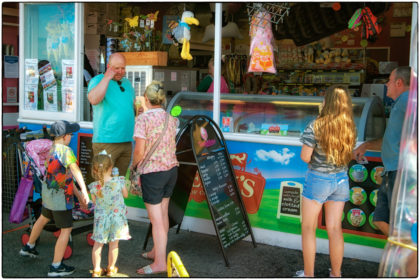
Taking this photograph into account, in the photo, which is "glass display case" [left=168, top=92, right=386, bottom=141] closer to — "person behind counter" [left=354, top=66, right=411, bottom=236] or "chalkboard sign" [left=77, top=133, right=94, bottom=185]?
"person behind counter" [left=354, top=66, right=411, bottom=236]

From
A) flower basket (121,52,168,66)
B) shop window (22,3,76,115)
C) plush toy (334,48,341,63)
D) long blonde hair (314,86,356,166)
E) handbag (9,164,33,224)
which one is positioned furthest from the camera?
plush toy (334,48,341,63)

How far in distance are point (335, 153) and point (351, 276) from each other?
132cm

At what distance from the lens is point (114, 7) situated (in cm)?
771

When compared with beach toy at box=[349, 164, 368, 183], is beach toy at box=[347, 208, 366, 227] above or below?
below

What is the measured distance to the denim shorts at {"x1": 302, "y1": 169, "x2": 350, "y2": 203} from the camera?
4066 mm

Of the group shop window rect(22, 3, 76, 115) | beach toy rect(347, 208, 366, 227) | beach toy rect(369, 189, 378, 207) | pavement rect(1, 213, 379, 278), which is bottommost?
pavement rect(1, 213, 379, 278)

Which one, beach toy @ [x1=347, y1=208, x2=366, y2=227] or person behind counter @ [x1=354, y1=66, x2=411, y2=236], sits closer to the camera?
person behind counter @ [x1=354, y1=66, x2=411, y2=236]

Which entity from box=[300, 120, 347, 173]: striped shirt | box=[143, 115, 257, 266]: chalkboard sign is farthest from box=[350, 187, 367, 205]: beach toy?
box=[143, 115, 257, 266]: chalkboard sign

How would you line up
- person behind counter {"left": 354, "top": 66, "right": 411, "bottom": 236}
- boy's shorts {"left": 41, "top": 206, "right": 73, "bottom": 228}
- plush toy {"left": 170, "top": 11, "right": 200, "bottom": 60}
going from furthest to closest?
plush toy {"left": 170, "top": 11, "right": 200, "bottom": 60} → boy's shorts {"left": 41, "top": 206, "right": 73, "bottom": 228} → person behind counter {"left": 354, "top": 66, "right": 411, "bottom": 236}

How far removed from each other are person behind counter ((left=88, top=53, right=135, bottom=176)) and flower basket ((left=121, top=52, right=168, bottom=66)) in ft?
5.32

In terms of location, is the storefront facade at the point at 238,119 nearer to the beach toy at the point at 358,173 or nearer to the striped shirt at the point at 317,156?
the beach toy at the point at 358,173

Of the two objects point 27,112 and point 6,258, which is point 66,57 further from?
point 6,258

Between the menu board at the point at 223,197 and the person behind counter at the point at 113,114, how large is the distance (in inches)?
38.3

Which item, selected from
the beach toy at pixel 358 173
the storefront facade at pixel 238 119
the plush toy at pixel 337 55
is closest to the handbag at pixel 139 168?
the storefront facade at pixel 238 119
